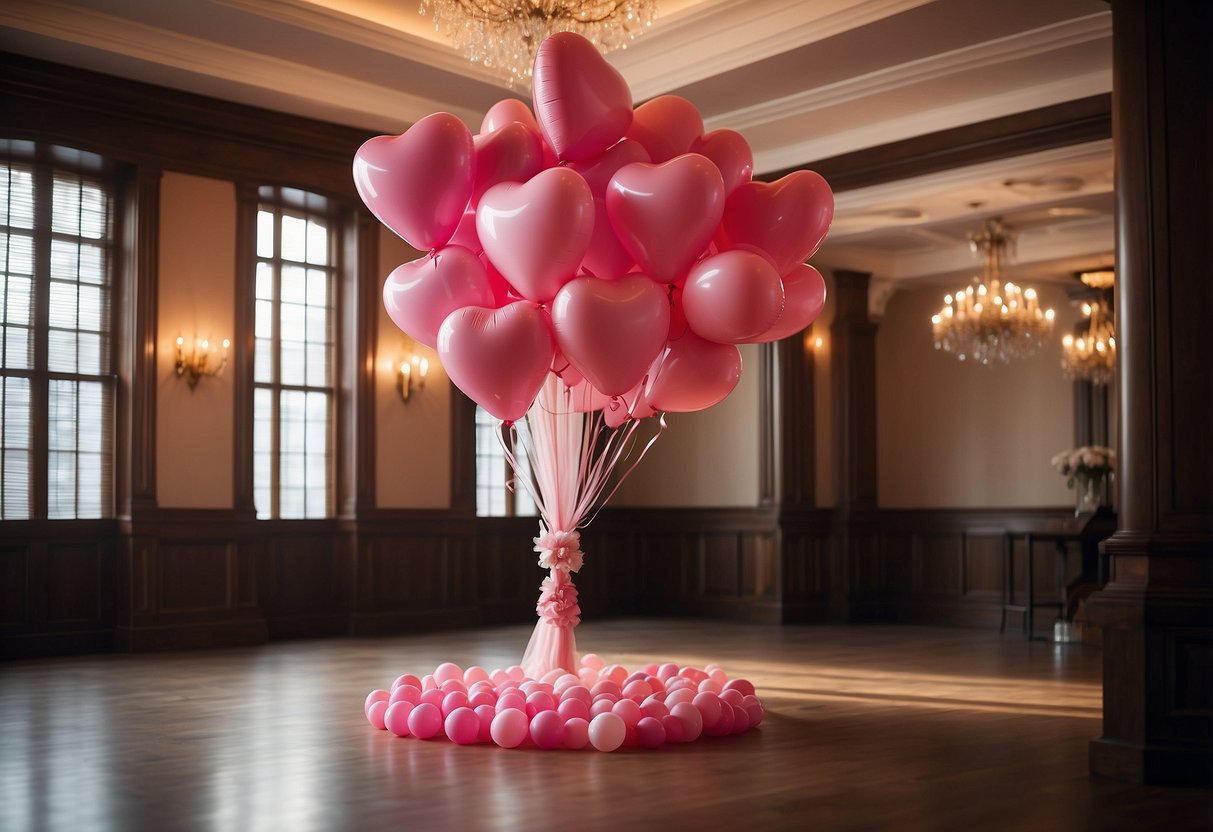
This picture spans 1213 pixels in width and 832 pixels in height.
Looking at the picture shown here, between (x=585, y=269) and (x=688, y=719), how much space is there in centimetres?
190

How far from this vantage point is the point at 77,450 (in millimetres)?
8852

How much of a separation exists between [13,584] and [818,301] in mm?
5802

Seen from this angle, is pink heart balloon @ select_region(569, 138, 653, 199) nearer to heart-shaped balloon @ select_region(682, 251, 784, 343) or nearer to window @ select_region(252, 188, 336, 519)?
heart-shaped balloon @ select_region(682, 251, 784, 343)

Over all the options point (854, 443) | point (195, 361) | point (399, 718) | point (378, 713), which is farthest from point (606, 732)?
point (854, 443)

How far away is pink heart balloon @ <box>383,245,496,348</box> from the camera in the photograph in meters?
5.06

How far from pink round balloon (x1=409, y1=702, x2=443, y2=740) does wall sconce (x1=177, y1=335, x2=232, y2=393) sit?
4.58m

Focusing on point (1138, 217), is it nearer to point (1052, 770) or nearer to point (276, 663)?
point (1052, 770)

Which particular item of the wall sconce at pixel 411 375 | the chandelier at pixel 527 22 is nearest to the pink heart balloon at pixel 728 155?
the chandelier at pixel 527 22

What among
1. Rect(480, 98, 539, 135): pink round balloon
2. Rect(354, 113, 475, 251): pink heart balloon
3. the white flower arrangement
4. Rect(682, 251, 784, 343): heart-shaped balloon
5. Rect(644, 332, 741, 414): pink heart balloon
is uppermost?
Rect(480, 98, 539, 135): pink round balloon

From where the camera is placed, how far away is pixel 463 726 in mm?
5246

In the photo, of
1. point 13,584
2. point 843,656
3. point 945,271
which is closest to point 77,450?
point 13,584

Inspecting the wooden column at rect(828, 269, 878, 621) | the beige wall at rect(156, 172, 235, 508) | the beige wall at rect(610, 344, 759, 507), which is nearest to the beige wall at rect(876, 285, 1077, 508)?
the wooden column at rect(828, 269, 878, 621)

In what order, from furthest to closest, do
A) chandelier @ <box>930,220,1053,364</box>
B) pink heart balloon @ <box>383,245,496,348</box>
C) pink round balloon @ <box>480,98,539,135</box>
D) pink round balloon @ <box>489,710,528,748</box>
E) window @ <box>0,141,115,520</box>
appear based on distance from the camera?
chandelier @ <box>930,220,1053,364</box>
window @ <box>0,141,115,520</box>
pink round balloon @ <box>480,98,539,135</box>
pink round balloon @ <box>489,710,528,748</box>
pink heart balloon @ <box>383,245,496,348</box>

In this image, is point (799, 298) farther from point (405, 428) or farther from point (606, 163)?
point (405, 428)
